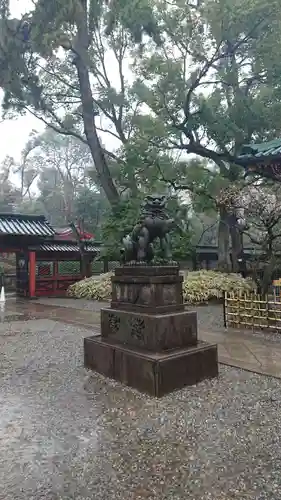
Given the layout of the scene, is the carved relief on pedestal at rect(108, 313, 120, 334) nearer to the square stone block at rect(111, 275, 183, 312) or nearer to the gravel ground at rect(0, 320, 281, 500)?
the square stone block at rect(111, 275, 183, 312)

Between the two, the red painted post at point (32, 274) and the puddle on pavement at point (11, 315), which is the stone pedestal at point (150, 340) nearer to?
the puddle on pavement at point (11, 315)

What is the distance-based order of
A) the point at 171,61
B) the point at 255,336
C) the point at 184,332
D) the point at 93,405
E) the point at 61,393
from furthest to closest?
the point at 171,61 < the point at 255,336 < the point at 184,332 < the point at 61,393 < the point at 93,405

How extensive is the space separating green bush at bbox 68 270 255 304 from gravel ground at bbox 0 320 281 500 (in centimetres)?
673

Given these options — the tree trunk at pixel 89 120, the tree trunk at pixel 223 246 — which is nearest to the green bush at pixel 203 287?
the tree trunk at pixel 223 246

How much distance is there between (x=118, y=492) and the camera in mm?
2240

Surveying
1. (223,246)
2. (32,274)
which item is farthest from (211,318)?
(32,274)

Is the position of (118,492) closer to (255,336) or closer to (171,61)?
(255,336)

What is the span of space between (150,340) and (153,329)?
152 millimetres

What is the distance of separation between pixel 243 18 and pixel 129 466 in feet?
45.2

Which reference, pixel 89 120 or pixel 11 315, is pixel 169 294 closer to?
pixel 11 315

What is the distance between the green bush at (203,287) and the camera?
11.4 meters

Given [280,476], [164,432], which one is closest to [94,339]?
[164,432]

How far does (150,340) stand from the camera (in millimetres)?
4234

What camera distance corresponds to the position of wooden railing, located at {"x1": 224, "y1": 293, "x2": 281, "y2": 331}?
696cm
